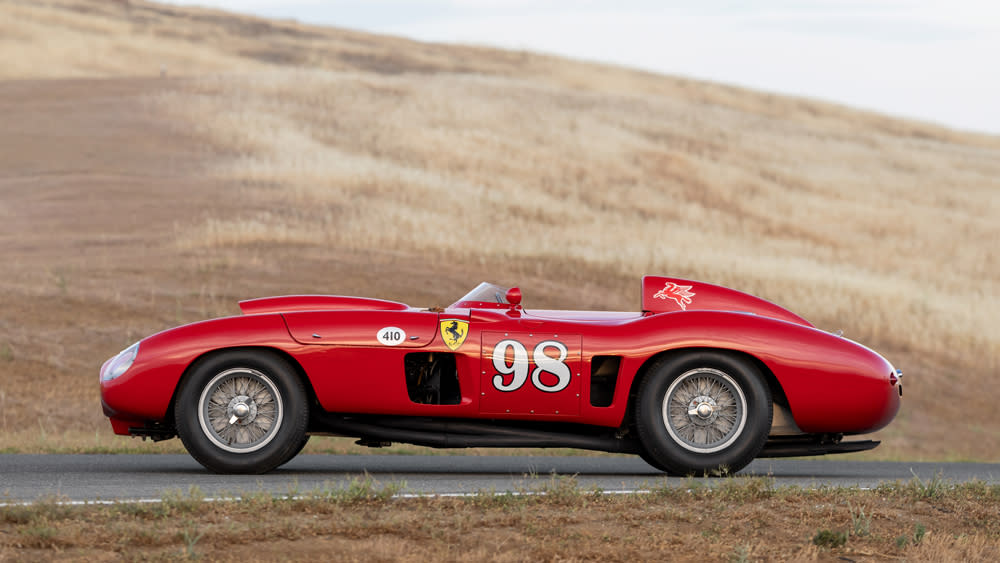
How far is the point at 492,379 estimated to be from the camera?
817cm

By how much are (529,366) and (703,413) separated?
1192mm

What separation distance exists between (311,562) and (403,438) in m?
2.74

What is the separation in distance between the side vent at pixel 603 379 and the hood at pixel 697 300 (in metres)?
0.63

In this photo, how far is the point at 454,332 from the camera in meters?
8.22

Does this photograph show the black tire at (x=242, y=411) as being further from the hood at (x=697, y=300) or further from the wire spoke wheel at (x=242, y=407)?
the hood at (x=697, y=300)

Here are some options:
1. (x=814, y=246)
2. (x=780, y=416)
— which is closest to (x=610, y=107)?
Result: (x=814, y=246)

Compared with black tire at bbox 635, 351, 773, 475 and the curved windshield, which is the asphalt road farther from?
the curved windshield

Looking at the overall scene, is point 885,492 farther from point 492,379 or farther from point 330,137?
point 330,137

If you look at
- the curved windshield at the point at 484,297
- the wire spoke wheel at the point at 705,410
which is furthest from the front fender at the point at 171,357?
the wire spoke wheel at the point at 705,410

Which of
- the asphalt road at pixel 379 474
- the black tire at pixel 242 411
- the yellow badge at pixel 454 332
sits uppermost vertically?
the yellow badge at pixel 454 332

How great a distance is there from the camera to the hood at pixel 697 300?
884cm

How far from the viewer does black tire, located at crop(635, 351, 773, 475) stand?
8156mm

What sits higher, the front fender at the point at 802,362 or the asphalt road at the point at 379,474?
the front fender at the point at 802,362

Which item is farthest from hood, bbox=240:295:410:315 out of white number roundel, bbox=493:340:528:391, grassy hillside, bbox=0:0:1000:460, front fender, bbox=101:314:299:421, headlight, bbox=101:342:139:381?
grassy hillside, bbox=0:0:1000:460
